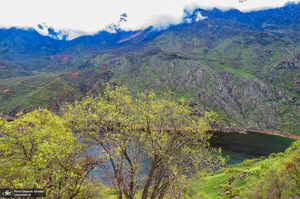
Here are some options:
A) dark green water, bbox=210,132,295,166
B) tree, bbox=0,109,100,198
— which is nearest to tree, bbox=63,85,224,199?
tree, bbox=0,109,100,198

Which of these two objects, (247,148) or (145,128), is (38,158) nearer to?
(145,128)

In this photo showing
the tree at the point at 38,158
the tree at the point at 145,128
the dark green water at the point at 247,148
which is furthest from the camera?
the dark green water at the point at 247,148

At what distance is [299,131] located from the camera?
148375mm

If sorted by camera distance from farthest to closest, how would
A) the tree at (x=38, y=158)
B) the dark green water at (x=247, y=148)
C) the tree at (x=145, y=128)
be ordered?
the dark green water at (x=247, y=148)
the tree at (x=145, y=128)
the tree at (x=38, y=158)

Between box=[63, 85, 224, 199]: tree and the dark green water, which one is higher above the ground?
box=[63, 85, 224, 199]: tree

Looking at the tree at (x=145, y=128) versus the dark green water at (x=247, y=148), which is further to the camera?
the dark green water at (x=247, y=148)

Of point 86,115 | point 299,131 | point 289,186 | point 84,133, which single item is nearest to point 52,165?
point 84,133

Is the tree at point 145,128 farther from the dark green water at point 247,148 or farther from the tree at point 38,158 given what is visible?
the dark green water at point 247,148

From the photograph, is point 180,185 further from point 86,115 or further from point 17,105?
point 17,105

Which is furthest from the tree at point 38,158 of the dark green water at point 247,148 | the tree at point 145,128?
the dark green water at point 247,148

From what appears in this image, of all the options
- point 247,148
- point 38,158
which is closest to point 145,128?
point 38,158

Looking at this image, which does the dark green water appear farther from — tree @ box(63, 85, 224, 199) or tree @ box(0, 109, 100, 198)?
tree @ box(0, 109, 100, 198)

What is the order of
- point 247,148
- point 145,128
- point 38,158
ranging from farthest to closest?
point 247,148 → point 145,128 → point 38,158

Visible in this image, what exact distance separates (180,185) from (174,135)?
4.86 m
